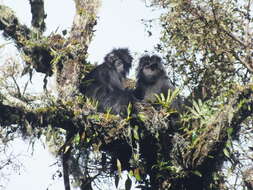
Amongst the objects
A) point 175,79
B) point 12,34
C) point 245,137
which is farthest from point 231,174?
point 12,34

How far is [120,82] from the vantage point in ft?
25.6

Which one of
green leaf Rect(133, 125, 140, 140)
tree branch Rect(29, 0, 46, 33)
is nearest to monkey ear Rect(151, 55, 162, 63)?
tree branch Rect(29, 0, 46, 33)

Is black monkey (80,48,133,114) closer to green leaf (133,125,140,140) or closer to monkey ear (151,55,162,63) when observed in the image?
monkey ear (151,55,162,63)

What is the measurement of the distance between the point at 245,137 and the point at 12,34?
3746 millimetres

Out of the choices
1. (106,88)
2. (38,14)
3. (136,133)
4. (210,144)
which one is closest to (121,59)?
(106,88)

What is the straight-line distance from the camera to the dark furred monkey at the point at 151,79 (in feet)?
25.2

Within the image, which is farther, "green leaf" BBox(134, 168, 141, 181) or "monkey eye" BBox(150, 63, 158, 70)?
"monkey eye" BBox(150, 63, 158, 70)

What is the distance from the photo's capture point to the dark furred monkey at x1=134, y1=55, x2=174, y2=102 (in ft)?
25.2

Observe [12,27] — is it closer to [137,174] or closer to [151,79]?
[151,79]

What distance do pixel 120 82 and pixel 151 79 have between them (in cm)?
51

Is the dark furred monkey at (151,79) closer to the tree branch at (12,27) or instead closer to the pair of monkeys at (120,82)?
the pair of monkeys at (120,82)

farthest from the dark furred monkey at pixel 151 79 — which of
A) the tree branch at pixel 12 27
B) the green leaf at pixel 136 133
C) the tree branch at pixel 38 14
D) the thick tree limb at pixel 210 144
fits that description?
the thick tree limb at pixel 210 144

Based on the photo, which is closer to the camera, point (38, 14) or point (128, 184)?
point (128, 184)

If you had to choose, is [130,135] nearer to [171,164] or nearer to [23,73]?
[171,164]
